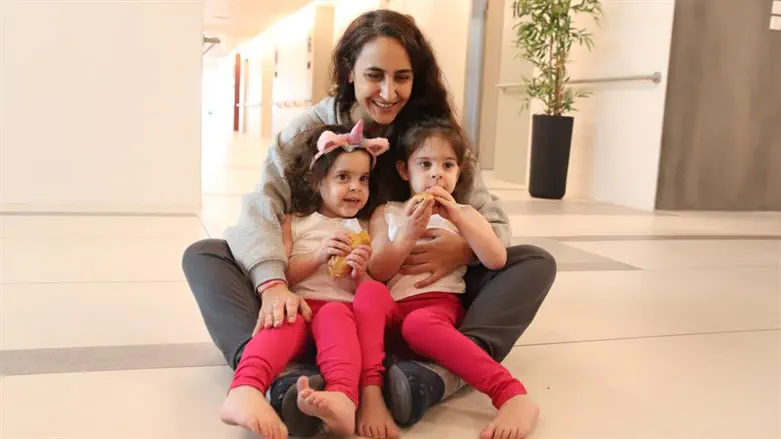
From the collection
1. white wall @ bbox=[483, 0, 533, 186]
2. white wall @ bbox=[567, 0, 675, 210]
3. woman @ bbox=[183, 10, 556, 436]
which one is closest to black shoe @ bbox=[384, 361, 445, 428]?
woman @ bbox=[183, 10, 556, 436]

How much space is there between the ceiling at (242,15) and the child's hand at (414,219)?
8166 mm

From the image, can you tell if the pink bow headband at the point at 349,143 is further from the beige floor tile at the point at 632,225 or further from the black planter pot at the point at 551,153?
the black planter pot at the point at 551,153

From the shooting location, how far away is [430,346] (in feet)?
3.79

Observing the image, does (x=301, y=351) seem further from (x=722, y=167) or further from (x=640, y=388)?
(x=722, y=167)

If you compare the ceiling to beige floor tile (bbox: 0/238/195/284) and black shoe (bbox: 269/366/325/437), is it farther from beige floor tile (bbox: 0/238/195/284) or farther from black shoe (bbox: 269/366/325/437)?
black shoe (bbox: 269/366/325/437)

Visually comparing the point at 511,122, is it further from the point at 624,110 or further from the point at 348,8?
the point at 348,8

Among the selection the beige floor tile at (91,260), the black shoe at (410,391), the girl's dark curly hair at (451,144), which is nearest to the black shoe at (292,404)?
the black shoe at (410,391)

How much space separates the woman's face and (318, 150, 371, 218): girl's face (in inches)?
5.8

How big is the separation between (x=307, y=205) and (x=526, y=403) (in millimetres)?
585

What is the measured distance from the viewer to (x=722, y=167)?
4367mm

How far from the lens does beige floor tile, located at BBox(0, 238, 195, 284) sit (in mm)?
1945

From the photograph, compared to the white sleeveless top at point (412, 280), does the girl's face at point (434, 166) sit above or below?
above

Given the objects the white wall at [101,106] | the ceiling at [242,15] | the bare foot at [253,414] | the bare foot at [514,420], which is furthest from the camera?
the ceiling at [242,15]

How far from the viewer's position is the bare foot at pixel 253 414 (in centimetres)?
94
